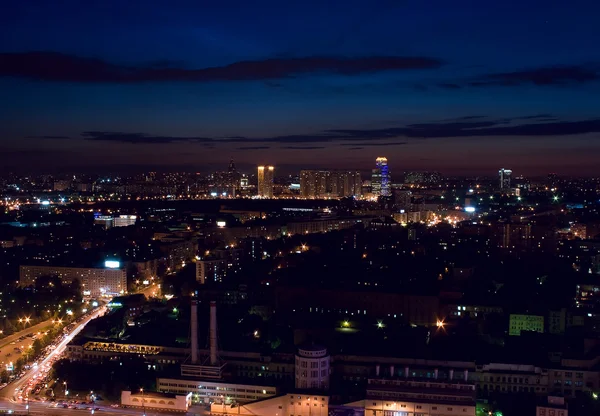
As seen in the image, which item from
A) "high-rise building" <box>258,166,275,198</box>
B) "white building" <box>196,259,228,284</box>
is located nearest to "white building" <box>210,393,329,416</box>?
"white building" <box>196,259,228,284</box>

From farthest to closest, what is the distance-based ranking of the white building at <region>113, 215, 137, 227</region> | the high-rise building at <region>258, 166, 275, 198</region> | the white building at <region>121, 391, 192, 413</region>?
the high-rise building at <region>258, 166, 275, 198</region>
the white building at <region>113, 215, 137, 227</region>
the white building at <region>121, 391, 192, 413</region>

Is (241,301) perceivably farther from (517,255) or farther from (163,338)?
(517,255)

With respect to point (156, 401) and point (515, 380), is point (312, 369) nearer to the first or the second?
point (156, 401)

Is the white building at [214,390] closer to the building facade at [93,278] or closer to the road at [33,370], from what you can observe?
the road at [33,370]

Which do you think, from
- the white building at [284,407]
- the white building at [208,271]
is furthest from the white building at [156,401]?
the white building at [208,271]

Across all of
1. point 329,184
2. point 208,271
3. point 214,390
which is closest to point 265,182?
point 329,184

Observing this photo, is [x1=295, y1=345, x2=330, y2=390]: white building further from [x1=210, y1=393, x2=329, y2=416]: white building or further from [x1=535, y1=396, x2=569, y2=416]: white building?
[x1=535, y1=396, x2=569, y2=416]: white building
